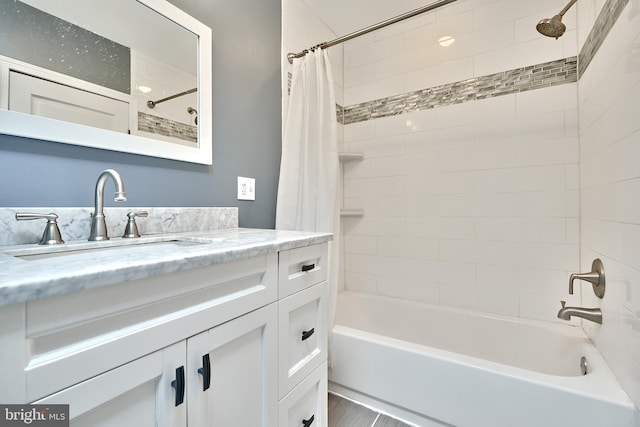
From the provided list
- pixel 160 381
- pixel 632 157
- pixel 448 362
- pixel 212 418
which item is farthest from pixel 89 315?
pixel 632 157

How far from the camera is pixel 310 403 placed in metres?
0.98

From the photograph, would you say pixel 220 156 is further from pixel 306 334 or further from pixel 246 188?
pixel 306 334

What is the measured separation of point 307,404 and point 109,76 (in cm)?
135

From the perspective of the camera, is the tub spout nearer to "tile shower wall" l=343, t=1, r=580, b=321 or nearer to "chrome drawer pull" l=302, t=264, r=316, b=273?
"tile shower wall" l=343, t=1, r=580, b=321

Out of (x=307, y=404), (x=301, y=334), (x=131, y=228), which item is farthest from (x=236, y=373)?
(x=131, y=228)

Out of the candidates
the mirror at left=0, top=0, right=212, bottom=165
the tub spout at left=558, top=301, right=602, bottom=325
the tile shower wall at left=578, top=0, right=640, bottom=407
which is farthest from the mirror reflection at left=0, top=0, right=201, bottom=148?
the tub spout at left=558, top=301, right=602, bottom=325

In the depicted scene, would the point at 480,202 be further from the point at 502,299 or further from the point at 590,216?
the point at 502,299

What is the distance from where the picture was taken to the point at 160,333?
1.71 ft

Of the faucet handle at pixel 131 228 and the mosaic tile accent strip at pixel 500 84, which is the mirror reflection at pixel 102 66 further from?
the mosaic tile accent strip at pixel 500 84

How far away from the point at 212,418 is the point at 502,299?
5.73 ft

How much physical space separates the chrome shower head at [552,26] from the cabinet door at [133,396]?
1787 millimetres

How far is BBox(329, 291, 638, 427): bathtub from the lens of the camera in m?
0.98

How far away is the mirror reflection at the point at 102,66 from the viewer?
0.76 meters

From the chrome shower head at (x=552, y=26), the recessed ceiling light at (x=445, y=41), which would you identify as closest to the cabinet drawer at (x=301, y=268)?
the chrome shower head at (x=552, y=26)
